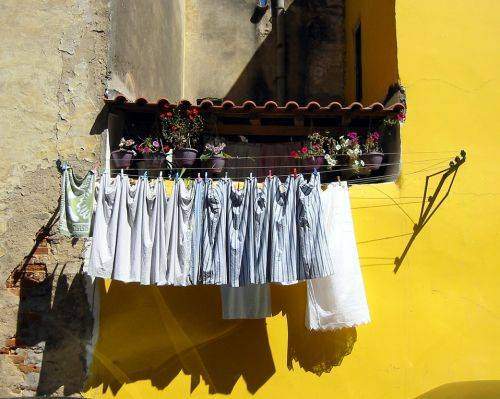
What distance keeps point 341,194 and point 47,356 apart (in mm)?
3290

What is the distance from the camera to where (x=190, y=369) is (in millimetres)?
5336

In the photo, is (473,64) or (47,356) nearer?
(47,356)

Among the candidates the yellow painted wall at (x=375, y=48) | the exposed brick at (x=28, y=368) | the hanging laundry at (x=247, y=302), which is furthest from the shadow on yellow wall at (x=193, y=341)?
the yellow painted wall at (x=375, y=48)

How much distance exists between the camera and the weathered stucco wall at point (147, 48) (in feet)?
19.3

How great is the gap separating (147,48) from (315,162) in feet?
9.94

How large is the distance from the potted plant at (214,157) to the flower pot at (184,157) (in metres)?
0.11

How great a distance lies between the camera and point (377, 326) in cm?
545

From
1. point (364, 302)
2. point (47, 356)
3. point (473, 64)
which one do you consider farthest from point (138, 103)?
point (473, 64)

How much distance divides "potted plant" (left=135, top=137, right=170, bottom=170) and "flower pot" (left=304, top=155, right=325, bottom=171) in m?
1.50

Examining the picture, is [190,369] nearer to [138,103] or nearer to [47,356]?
[47,356]

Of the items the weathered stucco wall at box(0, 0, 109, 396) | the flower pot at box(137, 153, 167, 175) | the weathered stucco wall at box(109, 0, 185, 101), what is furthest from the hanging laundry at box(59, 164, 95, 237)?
the weathered stucco wall at box(109, 0, 185, 101)

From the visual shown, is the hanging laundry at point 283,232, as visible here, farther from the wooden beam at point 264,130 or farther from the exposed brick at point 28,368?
the exposed brick at point 28,368

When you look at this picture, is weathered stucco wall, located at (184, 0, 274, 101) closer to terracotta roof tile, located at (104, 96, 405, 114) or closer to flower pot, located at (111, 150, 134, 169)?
terracotta roof tile, located at (104, 96, 405, 114)

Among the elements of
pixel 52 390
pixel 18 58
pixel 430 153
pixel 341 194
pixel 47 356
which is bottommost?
pixel 52 390
